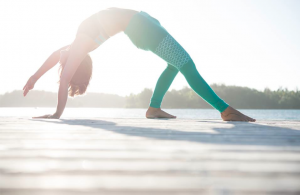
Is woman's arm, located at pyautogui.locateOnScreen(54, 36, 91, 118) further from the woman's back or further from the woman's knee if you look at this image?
the woman's knee

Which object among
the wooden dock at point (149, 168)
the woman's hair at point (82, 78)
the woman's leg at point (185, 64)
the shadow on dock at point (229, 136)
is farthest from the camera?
the woman's hair at point (82, 78)

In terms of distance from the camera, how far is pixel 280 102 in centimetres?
6812

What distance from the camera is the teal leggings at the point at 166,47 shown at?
2781 mm

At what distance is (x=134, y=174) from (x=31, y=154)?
A: 1.56 ft

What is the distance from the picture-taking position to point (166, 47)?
2822 millimetres

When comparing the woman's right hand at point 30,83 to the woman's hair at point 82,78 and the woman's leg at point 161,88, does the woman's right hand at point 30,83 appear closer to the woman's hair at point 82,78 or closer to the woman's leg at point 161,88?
the woman's hair at point 82,78

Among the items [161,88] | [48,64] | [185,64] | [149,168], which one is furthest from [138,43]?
[149,168]

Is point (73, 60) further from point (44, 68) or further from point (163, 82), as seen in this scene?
point (163, 82)

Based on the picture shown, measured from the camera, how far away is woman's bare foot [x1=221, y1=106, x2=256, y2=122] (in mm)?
2808

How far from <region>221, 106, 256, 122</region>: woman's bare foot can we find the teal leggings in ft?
0.17

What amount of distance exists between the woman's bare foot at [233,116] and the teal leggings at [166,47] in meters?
0.05

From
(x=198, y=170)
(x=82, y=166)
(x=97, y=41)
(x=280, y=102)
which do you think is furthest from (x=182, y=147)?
(x=280, y=102)

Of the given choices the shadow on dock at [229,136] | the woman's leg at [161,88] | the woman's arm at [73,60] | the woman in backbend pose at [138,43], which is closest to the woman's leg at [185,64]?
the woman in backbend pose at [138,43]

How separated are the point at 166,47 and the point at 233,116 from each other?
1027mm
